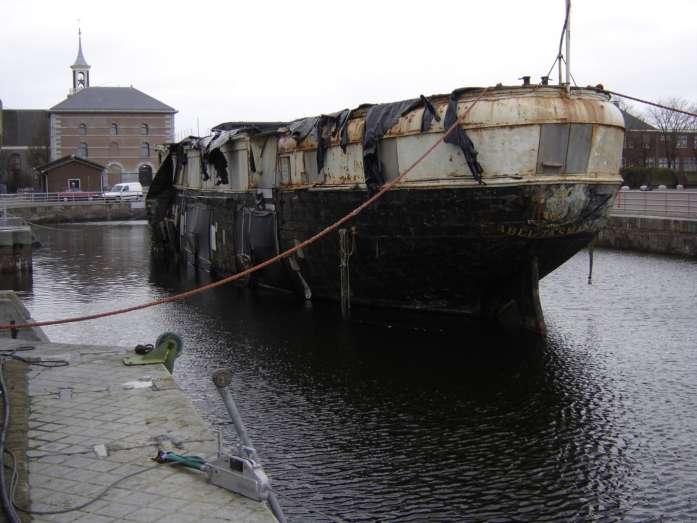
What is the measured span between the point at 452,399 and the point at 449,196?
14.0 ft

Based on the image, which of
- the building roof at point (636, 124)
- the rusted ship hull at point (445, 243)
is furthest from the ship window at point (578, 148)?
the building roof at point (636, 124)

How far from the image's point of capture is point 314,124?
16.6 metres

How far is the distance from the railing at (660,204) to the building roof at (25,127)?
230ft

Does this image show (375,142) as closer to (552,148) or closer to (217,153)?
(552,148)

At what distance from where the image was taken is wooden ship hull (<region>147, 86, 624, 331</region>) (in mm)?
12938

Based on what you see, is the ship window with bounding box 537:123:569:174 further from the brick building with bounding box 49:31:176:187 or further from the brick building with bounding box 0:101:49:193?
the brick building with bounding box 0:101:49:193

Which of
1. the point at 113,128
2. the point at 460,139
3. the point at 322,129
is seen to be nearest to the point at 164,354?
the point at 460,139

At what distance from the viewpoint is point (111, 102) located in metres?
79.2

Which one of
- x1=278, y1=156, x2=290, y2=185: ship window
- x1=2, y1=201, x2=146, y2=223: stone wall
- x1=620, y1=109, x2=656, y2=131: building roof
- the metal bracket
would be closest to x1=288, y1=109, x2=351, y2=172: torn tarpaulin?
x1=278, y1=156, x2=290, y2=185: ship window

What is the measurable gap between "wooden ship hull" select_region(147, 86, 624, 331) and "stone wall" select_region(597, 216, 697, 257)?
561 inches

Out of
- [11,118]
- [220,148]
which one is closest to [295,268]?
[220,148]

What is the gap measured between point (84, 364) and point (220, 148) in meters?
13.7

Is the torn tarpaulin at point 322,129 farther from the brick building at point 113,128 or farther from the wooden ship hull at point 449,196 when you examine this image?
the brick building at point 113,128

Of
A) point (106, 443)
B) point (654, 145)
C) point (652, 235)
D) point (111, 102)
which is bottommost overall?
point (106, 443)
